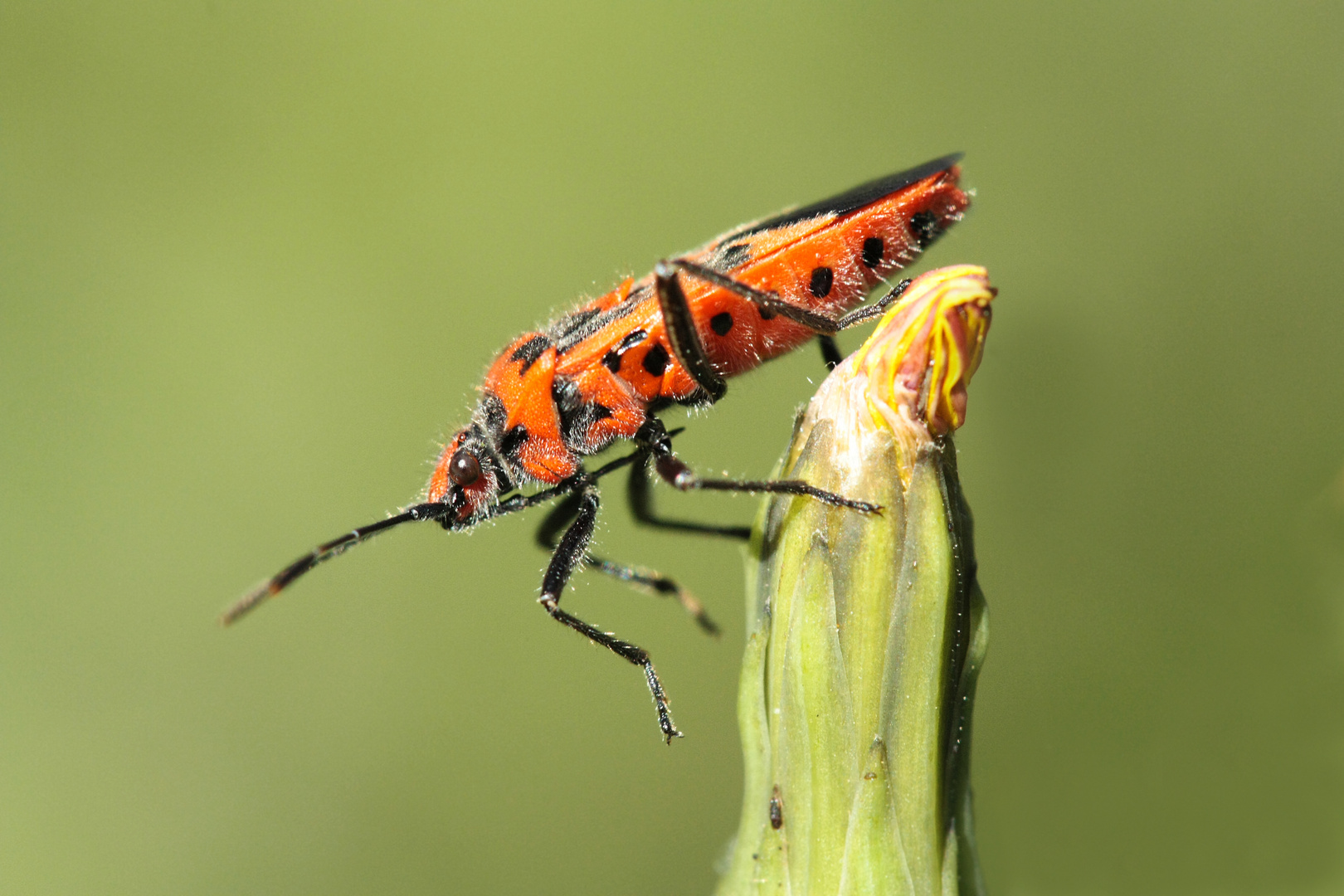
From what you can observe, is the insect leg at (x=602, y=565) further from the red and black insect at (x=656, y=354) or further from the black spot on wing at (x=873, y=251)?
the black spot on wing at (x=873, y=251)

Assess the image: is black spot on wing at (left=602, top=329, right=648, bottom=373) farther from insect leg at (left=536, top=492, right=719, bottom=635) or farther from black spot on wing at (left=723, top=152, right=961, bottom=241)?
insect leg at (left=536, top=492, right=719, bottom=635)

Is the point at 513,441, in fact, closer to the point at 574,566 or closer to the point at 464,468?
the point at 464,468

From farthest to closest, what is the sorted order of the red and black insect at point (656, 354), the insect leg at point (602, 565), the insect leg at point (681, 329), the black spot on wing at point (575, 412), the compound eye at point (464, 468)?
1. the insect leg at point (602, 565)
2. the compound eye at point (464, 468)
3. the black spot on wing at point (575, 412)
4. the red and black insect at point (656, 354)
5. the insect leg at point (681, 329)

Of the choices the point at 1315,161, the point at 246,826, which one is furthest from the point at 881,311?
the point at 246,826

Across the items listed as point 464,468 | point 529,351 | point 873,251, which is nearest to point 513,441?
point 464,468

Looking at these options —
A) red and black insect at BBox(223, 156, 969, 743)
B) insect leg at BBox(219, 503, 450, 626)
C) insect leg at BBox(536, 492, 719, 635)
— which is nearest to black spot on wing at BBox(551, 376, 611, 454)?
red and black insect at BBox(223, 156, 969, 743)

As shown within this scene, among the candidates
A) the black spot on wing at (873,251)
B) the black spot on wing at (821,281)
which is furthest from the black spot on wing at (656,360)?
the black spot on wing at (873,251)
